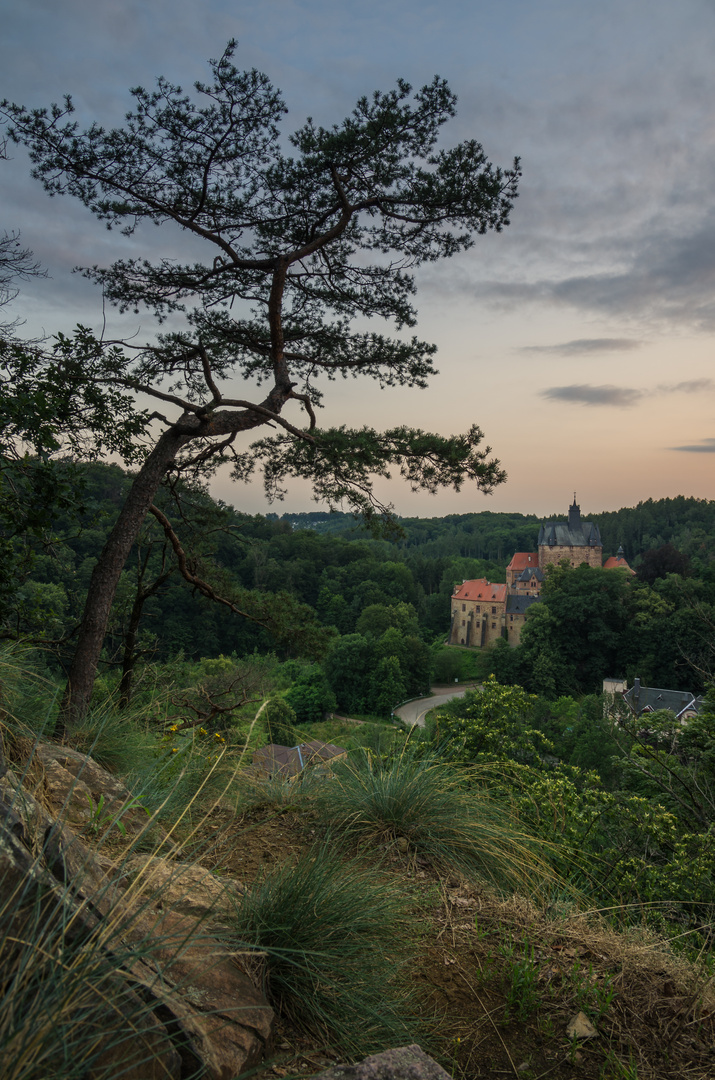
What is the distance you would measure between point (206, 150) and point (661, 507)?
314 feet

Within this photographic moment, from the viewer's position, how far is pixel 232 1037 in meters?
1.46

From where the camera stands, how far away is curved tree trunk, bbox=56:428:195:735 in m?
5.38

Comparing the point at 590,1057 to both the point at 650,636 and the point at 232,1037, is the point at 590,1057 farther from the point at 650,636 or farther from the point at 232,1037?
the point at 650,636

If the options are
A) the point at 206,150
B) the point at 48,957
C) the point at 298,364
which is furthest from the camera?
the point at 298,364

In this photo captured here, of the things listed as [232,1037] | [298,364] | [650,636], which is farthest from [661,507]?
[232,1037]

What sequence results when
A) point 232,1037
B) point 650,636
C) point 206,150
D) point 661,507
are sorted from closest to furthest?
point 232,1037 → point 206,150 → point 650,636 → point 661,507

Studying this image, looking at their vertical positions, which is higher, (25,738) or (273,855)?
(25,738)

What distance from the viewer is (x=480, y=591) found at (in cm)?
6644

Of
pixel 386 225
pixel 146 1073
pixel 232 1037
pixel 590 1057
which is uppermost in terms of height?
pixel 386 225

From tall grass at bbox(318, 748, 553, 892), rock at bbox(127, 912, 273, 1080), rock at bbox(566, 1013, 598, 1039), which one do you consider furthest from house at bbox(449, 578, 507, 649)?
rock at bbox(127, 912, 273, 1080)

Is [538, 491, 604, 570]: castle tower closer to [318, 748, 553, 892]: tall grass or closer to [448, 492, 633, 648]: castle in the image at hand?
[448, 492, 633, 648]: castle

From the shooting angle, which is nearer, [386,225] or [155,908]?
[155,908]

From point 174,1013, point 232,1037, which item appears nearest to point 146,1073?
point 174,1013

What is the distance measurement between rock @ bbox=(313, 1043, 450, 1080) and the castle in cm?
6083
